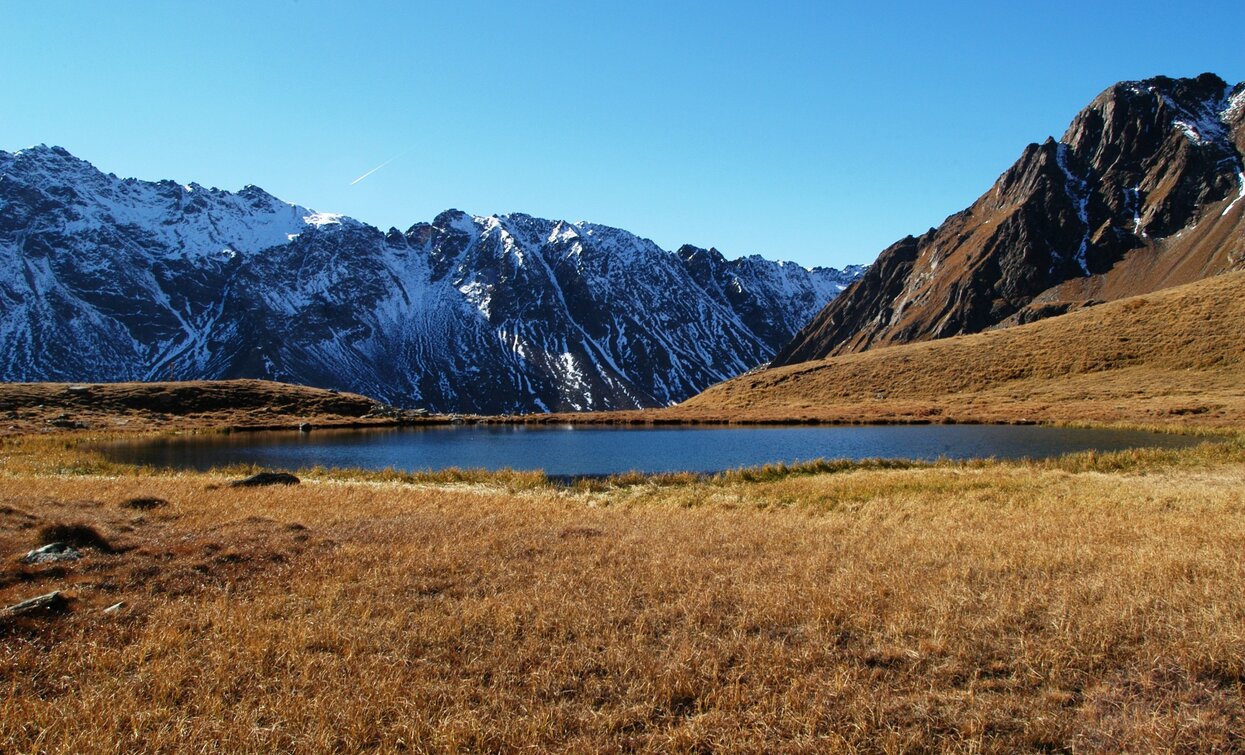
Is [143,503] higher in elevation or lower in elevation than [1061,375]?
lower

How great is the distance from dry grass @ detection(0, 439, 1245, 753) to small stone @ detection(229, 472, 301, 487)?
11848 mm

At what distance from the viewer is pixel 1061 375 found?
101m

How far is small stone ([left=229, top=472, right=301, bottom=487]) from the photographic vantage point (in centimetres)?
3081

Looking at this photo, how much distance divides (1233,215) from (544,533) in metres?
262

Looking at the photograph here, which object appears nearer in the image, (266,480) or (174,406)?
(266,480)

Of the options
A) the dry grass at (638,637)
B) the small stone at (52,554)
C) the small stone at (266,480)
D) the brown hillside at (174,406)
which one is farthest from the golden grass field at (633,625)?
the brown hillside at (174,406)

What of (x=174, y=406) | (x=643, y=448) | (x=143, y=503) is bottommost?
(x=643, y=448)

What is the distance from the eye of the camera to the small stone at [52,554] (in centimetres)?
1383

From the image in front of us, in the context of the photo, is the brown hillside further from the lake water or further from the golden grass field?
the golden grass field

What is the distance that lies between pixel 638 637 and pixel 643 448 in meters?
53.0

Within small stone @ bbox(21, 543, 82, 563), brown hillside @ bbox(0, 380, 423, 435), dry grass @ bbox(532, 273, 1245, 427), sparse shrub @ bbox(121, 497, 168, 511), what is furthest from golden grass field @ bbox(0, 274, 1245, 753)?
brown hillside @ bbox(0, 380, 423, 435)

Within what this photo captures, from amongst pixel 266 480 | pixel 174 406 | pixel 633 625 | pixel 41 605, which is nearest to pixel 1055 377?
pixel 266 480

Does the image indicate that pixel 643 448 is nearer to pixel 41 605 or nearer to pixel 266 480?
pixel 266 480

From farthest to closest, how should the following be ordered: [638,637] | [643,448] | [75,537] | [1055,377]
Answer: [1055,377]
[643,448]
[75,537]
[638,637]
